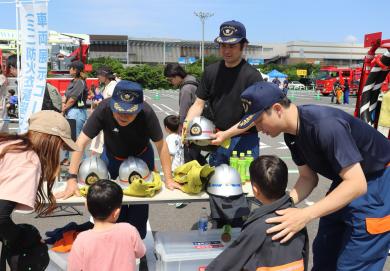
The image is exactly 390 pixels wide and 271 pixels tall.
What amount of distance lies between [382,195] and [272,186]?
66 centimetres

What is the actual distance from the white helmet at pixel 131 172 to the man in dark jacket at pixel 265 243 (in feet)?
4.26

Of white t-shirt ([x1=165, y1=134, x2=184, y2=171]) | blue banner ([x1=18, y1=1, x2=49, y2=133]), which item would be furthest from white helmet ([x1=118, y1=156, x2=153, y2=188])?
blue banner ([x1=18, y1=1, x2=49, y2=133])

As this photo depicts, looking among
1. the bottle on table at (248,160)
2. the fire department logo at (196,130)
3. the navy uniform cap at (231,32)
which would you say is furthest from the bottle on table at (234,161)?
the navy uniform cap at (231,32)

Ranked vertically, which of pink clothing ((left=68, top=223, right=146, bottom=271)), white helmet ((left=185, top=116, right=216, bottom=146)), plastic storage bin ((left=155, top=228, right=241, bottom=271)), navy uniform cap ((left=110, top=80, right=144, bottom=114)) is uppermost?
navy uniform cap ((left=110, top=80, right=144, bottom=114))

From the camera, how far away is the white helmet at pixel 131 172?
335 centimetres

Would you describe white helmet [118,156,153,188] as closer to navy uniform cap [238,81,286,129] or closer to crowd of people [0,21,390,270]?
crowd of people [0,21,390,270]

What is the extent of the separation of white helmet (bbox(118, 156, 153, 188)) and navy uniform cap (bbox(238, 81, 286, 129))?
1.36 m

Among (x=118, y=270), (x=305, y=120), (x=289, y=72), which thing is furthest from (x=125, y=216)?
(x=289, y=72)

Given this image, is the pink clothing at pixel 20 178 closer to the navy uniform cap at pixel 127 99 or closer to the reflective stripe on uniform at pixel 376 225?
the navy uniform cap at pixel 127 99

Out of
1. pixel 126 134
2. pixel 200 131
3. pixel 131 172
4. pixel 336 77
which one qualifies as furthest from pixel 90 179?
pixel 336 77

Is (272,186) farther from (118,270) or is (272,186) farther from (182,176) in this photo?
(182,176)

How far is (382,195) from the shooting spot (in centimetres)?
237

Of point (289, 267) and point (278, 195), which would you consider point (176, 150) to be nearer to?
point (278, 195)

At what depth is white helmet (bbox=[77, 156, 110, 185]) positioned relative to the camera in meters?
3.31
